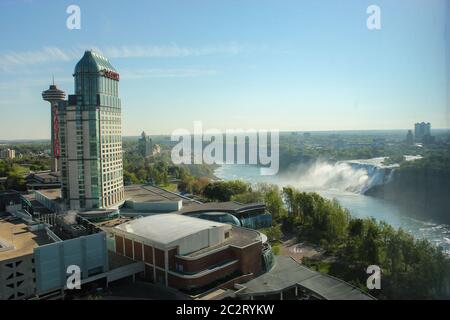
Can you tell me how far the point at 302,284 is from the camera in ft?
24.1

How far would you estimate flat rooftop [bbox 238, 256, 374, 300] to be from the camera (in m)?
6.98

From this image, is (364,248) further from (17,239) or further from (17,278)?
(17,239)

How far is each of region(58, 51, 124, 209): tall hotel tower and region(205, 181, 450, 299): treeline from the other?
542 cm

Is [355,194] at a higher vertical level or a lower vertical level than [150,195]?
lower

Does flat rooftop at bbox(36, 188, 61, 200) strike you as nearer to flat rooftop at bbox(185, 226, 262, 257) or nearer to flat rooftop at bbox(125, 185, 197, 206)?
flat rooftop at bbox(125, 185, 197, 206)

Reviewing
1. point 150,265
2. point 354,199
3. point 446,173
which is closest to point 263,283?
point 150,265

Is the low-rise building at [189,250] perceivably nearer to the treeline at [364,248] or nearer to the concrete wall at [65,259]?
the concrete wall at [65,259]

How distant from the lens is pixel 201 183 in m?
20.1

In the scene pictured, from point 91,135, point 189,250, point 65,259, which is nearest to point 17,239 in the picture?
point 65,259

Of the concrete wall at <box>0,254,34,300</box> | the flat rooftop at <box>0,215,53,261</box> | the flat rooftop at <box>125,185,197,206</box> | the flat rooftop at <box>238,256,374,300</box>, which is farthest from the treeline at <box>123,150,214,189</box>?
the concrete wall at <box>0,254,34,300</box>

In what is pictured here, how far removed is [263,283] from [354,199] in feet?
47.0

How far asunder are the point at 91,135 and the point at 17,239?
14.1 feet
